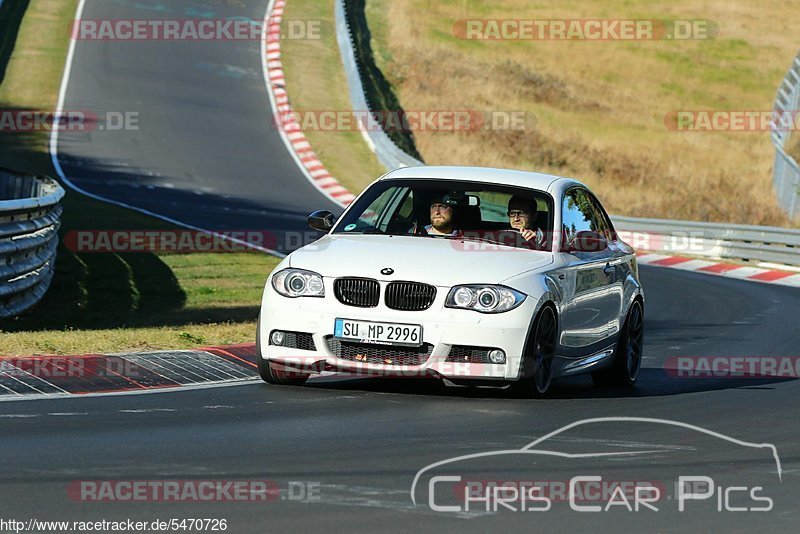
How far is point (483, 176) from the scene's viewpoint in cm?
1122

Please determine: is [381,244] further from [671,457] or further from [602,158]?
[602,158]

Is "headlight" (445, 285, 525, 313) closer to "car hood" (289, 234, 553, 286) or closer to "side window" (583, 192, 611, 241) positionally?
"car hood" (289, 234, 553, 286)

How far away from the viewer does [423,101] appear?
47.8 m

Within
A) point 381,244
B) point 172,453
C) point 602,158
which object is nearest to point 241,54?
point 602,158

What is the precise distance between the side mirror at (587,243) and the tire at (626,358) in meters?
0.73

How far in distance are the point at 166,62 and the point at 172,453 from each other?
38.8 meters

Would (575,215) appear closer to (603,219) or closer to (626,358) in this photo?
(603,219)

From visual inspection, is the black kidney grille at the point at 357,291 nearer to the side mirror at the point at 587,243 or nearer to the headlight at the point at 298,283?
the headlight at the point at 298,283

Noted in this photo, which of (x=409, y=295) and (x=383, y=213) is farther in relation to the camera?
(x=383, y=213)

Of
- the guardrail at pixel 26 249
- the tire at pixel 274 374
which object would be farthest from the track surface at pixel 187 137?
the tire at pixel 274 374

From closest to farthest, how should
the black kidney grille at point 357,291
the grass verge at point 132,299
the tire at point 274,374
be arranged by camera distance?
Answer: the black kidney grille at point 357,291, the tire at point 274,374, the grass verge at point 132,299

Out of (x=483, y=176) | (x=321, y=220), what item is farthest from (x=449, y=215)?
(x=321, y=220)

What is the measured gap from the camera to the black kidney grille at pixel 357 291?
32.2 feet

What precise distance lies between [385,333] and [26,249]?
27.3ft
